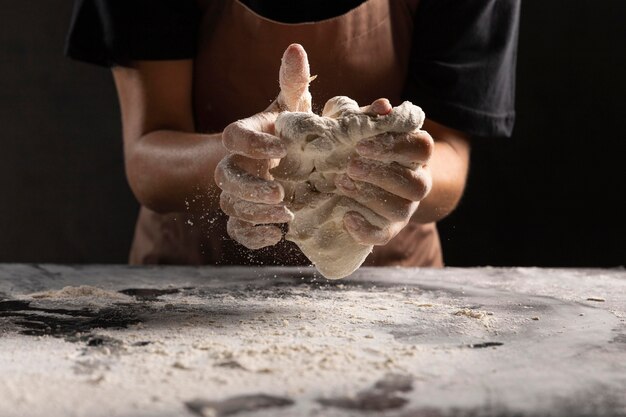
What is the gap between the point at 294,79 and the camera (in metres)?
1.00

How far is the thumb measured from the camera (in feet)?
3.23

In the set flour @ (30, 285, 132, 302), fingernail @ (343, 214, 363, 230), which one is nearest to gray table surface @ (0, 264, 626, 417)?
flour @ (30, 285, 132, 302)

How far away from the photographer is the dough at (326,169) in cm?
96

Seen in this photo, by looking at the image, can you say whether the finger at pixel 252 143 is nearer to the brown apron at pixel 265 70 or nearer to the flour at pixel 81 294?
the flour at pixel 81 294

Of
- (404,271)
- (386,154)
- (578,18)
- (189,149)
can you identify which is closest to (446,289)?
(404,271)

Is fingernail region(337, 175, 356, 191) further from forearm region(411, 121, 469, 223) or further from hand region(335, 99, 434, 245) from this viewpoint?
forearm region(411, 121, 469, 223)

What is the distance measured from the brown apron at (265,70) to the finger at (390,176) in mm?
417

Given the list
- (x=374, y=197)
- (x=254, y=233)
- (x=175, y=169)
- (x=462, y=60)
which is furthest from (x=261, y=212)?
(x=462, y=60)

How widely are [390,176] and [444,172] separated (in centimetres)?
44

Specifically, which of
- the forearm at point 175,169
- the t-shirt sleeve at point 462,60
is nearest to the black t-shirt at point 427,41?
the t-shirt sleeve at point 462,60

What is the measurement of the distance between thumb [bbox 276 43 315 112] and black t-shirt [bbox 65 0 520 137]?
0.38 m

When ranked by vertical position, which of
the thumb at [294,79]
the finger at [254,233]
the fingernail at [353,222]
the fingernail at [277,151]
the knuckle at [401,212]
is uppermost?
the thumb at [294,79]

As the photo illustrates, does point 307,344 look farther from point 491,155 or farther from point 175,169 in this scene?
point 491,155

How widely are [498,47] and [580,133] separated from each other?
761mm
